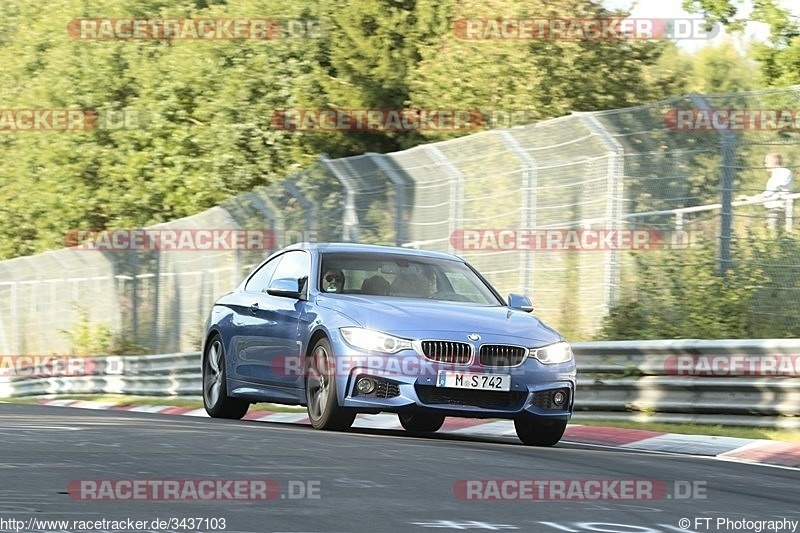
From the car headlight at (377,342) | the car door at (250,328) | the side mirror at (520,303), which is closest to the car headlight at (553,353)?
the side mirror at (520,303)

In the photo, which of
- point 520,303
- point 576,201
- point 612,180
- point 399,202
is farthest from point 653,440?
point 399,202

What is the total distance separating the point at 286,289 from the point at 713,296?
5.30 m

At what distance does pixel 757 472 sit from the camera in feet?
32.5

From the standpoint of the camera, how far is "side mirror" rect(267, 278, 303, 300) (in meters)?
12.4

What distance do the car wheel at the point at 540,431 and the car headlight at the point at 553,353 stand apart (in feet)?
1.46

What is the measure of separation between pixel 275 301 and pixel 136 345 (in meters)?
16.2

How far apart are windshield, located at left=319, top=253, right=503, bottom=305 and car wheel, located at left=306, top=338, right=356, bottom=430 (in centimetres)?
71

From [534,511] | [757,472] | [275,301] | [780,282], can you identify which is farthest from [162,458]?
[780,282]

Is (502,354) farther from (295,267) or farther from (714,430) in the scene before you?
(714,430)

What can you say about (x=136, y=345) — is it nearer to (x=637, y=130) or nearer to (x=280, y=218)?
(x=280, y=218)

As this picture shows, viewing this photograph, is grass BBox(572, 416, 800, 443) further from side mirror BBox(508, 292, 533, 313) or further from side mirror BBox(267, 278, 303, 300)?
side mirror BBox(267, 278, 303, 300)

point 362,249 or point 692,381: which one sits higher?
point 362,249

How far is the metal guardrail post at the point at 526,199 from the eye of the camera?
57.3 ft

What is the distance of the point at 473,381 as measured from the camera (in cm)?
1131
